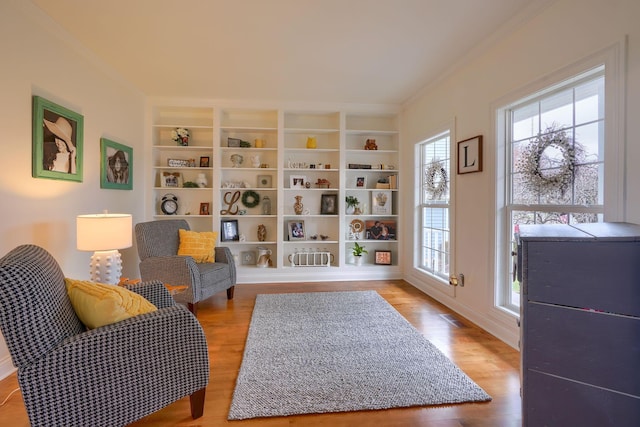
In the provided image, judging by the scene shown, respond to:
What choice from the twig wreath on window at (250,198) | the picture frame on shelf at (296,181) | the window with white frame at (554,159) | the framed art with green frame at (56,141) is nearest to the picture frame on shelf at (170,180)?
the twig wreath on window at (250,198)

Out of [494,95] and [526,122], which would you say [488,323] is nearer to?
[526,122]

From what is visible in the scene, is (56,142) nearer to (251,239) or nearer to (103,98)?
(103,98)

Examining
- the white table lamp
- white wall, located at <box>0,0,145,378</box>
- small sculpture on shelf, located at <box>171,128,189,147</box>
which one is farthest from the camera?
small sculpture on shelf, located at <box>171,128,189,147</box>

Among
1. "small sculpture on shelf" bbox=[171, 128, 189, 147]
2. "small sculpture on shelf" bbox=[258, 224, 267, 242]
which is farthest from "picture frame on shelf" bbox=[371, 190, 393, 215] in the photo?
"small sculpture on shelf" bbox=[171, 128, 189, 147]

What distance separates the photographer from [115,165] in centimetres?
323

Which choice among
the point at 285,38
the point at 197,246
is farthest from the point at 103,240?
the point at 285,38

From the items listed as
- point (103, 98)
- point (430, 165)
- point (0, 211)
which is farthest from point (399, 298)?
point (103, 98)

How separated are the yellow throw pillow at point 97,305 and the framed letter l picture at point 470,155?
2.74 metres

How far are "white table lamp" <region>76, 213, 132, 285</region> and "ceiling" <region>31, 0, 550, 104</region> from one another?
1.52m

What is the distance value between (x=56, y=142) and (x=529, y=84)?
3606mm

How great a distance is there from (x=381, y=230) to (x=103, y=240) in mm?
3347

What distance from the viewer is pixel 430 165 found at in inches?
146

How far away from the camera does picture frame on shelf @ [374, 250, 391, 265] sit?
441 cm

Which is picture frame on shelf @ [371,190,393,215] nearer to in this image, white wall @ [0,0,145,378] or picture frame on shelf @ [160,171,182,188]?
picture frame on shelf @ [160,171,182,188]
